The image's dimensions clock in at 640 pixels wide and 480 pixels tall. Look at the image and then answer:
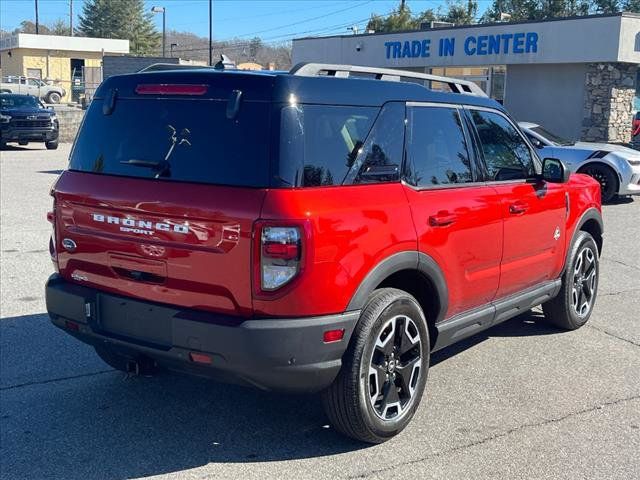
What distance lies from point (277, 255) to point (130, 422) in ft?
5.31

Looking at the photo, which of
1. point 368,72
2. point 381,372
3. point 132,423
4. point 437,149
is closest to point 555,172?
point 437,149

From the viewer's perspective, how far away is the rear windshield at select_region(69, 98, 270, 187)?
359 centimetres

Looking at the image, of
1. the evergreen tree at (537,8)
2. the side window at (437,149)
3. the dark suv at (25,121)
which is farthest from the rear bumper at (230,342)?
the evergreen tree at (537,8)

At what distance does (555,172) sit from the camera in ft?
17.6

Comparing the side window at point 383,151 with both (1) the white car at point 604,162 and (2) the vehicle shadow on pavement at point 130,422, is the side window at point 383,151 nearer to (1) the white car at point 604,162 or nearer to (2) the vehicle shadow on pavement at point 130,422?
(2) the vehicle shadow on pavement at point 130,422

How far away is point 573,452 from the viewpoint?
13.2 feet

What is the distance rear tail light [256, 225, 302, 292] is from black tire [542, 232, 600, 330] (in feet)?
10.8

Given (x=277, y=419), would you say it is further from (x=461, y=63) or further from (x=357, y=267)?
(x=461, y=63)

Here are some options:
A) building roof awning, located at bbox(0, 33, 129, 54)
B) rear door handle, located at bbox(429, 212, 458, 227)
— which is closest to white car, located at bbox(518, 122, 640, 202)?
rear door handle, located at bbox(429, 212, 458, 227)

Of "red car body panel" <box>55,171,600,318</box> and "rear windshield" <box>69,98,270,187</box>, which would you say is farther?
"rear windshield" <box>69,98,270,187</box>

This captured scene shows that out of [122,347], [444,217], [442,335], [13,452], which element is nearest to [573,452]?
[442,335]

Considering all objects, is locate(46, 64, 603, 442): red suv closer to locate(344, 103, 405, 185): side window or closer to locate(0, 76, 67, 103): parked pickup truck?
locate(344, 103, 405, 185): side window

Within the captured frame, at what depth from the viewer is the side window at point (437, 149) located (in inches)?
170

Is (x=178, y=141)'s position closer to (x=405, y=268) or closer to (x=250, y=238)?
(x=250, y=238)
